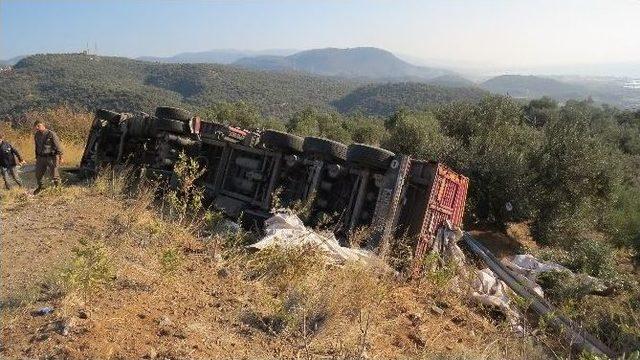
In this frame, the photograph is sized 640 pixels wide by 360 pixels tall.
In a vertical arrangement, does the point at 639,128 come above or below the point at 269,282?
above

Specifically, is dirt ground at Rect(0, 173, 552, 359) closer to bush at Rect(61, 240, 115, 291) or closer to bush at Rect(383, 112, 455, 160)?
bush at Rect(61, 240, 115, 291)

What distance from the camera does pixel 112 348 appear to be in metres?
3.98

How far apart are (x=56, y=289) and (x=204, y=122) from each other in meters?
6.84

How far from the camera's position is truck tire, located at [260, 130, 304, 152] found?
389 inches

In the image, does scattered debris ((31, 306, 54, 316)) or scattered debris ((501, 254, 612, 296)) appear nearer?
scattered debris ((31, 306, 54, 316))

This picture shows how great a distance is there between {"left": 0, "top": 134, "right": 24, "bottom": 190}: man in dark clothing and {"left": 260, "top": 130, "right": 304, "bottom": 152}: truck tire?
191 inches

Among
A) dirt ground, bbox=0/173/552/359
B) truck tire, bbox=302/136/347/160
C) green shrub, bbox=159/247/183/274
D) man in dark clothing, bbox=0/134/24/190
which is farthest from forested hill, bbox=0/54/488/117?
green shrub, bbox=159/247/183/274

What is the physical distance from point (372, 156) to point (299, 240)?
7.68 feet

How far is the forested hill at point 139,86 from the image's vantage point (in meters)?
51.3

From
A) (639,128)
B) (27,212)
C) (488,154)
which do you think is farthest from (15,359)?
(639,128)

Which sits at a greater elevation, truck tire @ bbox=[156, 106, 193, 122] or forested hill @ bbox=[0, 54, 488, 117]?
forested hill @ bbox=[0, 54, 488, 117]

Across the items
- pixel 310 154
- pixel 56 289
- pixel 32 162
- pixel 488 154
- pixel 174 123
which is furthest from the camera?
pixel 488 154

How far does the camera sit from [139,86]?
76.2 metres

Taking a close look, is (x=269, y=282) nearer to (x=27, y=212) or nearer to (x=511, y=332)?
(x=511, y=332)
